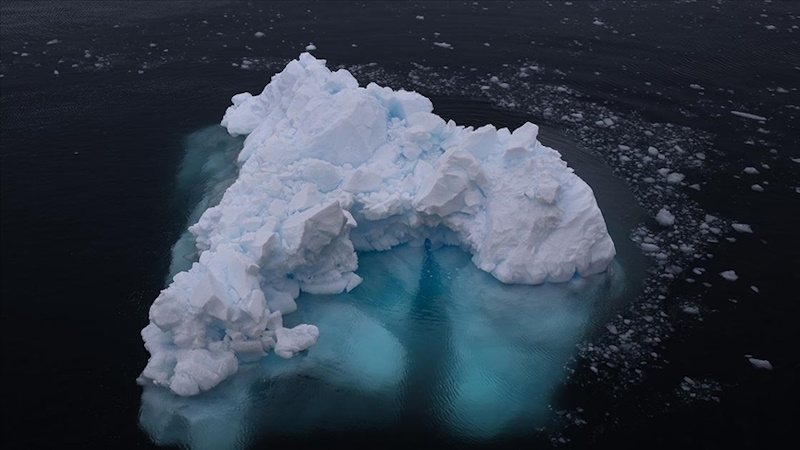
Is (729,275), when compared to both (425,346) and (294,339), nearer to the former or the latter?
(425,346)

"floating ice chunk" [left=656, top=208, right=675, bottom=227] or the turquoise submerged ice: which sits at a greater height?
the turquoise submerged ice

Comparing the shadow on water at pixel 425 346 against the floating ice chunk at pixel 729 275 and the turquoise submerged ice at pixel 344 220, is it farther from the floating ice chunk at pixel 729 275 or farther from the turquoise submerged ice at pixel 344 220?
the floating ice chunk at pixel 729 275

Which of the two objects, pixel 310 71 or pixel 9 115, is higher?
pixel 310 71

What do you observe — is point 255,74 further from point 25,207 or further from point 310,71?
point 25,207

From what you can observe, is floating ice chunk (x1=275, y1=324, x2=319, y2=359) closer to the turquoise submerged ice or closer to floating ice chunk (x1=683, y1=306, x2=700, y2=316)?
the turquoise submerged ice

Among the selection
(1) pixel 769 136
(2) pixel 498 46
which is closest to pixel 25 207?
(2) pixel 498 46

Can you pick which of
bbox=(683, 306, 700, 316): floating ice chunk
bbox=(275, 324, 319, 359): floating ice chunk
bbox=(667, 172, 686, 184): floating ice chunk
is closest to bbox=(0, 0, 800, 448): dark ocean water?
bbox=(683, 306, 700, 316): floating ice chunk

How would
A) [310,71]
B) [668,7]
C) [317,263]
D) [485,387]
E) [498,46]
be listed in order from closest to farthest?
[485,387]
[317,263]
[310,71]
[498,46]
[668,7]
